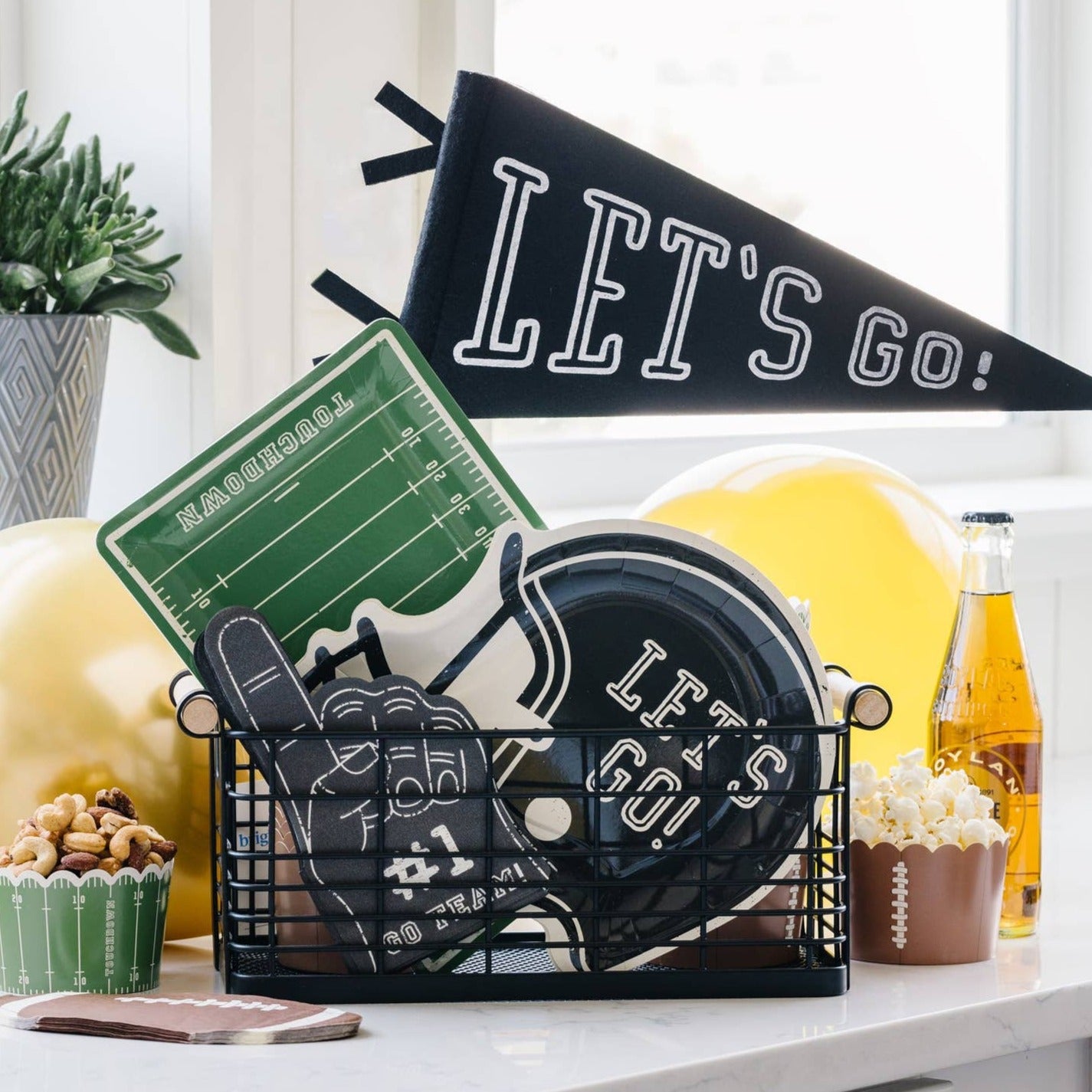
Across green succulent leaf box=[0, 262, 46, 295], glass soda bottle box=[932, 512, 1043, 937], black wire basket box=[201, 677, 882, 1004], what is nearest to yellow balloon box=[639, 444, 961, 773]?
glass soda bottle box=[932, 512, 1043, 937]

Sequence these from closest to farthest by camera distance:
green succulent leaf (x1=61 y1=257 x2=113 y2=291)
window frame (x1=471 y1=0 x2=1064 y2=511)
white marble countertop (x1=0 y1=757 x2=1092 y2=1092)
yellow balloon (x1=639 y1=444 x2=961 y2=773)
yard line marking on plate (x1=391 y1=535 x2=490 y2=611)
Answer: white marble countertop (x1=0 y1=757 x2=1092 y2=1092) < yard line marking on plate (x1=391 y1=535 x2=490 y2=611) < yellow balloon (x1=639 y1=444 x2=961 y2=773) < green succulent leaf (x1=61 y1=257 x2=113 y2=291) < window frame (x1=471 y1=0 x2=1064 y2=511)

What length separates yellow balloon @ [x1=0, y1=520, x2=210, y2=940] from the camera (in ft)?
2.32

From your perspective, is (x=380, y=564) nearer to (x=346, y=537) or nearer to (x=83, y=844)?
(x=346, y=537)

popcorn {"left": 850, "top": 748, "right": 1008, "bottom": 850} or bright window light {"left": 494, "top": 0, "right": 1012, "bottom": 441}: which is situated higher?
bright window light {"left": 494, "top": 0, "right": 1012, "bottom": 441}

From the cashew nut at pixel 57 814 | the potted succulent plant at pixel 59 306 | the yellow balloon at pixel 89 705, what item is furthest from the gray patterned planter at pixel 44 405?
the cashew nut at pixel 57 814

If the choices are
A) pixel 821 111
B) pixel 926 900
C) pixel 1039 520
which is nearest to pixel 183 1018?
pixel 926 900

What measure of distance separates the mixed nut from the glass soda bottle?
1.26 ft

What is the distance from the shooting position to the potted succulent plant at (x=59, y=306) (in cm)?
99

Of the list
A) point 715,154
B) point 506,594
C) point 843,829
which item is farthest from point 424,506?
point 715,154

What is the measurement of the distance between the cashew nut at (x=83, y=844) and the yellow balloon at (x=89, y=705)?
7 centimetres

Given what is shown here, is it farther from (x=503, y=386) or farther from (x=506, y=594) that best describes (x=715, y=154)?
(x=506, y=594)

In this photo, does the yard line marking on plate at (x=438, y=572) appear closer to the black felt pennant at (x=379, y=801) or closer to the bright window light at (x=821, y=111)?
the black felt pennant at (x=379, y=801)

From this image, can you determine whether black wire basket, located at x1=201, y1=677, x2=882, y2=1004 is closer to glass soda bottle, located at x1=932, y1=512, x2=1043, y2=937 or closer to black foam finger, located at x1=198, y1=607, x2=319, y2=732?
black foam finger, located at x1=198, y1=607, x2=319, y2=732

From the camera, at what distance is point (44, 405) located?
1.00m
